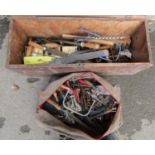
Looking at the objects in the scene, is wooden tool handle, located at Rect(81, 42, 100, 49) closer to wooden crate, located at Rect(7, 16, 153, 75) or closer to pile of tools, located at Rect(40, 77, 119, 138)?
wooden crate, located at Rect(7, 16, 153, 75)

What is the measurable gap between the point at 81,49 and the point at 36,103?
556 millimetres

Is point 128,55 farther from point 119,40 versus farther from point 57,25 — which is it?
point 57,25

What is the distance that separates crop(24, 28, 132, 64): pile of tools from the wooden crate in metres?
0.05

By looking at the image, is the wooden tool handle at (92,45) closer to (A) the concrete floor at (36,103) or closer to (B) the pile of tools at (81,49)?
(B) the pile of tools at (81,49)

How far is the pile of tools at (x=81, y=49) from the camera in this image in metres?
1.95

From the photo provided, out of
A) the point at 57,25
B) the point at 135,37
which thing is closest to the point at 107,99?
the point at 135,37

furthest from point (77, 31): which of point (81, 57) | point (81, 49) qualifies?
point (81, 57)

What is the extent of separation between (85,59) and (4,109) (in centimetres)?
77

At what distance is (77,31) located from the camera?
2.07 meters

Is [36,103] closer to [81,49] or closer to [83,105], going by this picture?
[83,105]

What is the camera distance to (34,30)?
2094 millimetres

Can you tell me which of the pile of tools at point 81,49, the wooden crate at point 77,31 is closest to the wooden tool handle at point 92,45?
the pile of tools at point 81,49

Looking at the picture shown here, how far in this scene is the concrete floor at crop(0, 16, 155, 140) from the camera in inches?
82.4

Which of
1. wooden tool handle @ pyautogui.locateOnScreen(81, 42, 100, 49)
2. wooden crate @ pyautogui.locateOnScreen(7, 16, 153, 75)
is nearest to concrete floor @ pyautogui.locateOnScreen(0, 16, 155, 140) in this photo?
wooden crate @ pyautogui.locateOnScreen(7, 16, 153, 75)
